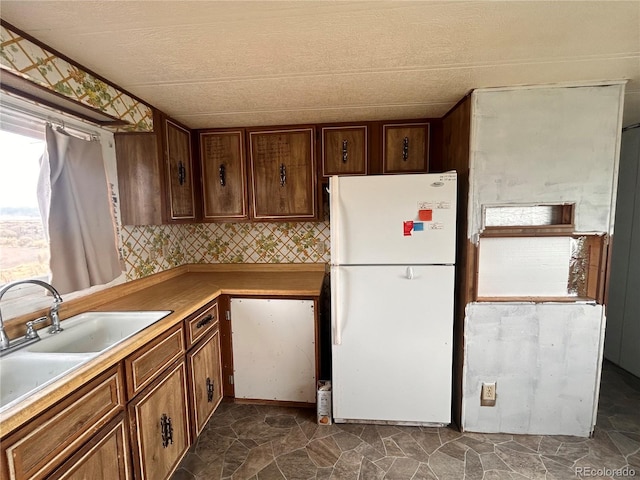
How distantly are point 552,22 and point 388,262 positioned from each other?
4.20 ft

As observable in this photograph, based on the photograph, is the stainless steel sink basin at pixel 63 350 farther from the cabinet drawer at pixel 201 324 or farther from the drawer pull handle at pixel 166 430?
the drawer pull handle at pixel 166 430

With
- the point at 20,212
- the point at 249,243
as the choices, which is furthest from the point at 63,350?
the point at 249,243

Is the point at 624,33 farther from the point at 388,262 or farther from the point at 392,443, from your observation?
the point at 392,443

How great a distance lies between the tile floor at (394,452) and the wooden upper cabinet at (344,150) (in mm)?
1855

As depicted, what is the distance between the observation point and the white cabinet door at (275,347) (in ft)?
6.69

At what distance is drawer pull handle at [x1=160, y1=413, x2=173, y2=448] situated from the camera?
1431 millimetres

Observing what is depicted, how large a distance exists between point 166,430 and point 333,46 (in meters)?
2.01

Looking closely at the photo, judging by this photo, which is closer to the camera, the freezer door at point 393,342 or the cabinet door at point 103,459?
the cabinet door at point 103,459

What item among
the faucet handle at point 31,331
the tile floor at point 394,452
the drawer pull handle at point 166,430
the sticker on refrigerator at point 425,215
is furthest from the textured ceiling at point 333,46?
the tile floor at point 394,452

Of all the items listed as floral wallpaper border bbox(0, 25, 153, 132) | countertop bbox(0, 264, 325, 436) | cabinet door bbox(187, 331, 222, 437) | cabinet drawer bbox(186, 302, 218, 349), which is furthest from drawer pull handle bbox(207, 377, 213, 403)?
floral wallpaper border bbox(0, 25, 153, 132)

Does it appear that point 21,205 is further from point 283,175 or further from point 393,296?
point 393,296

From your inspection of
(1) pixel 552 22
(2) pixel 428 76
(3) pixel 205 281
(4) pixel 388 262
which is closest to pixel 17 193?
(3) pixel 205 281

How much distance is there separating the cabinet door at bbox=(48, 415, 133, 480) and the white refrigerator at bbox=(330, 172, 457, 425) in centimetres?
116

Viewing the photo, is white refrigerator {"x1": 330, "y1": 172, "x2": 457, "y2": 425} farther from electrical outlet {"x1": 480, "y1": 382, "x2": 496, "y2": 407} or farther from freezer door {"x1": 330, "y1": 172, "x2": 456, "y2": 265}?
electrical outlet {"x1": 480, "y1": 382, "x2": 496, "y2": 407}
